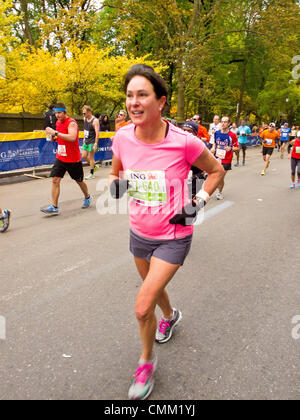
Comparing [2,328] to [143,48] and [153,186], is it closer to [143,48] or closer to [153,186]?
[153,186]

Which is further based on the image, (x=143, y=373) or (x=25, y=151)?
(x=25, y=151)

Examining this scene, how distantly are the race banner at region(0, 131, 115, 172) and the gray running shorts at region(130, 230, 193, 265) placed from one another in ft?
27.9

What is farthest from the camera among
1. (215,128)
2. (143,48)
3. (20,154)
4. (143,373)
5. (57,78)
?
(143,48)

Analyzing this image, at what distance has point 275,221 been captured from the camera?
647cm

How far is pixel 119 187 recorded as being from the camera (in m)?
2.24

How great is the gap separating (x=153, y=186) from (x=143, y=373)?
1277mm

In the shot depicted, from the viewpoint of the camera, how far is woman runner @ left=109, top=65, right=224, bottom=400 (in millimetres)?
1963

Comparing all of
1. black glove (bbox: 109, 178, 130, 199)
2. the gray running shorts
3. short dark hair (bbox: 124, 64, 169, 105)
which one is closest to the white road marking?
the gray running shorts

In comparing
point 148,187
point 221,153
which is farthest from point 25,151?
point 148,187

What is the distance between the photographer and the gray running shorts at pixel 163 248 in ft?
7.04

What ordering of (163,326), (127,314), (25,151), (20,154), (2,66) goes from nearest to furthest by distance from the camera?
1. (163,326)
2. (127,314)
3. (20,154)
4. (25,151)
5. (2,66)

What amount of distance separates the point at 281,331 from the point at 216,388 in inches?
39.7

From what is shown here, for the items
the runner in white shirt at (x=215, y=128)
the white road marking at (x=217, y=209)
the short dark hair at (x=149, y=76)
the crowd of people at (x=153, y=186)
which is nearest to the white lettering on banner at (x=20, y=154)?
the runner in white shirt at (x=215, y=128)
